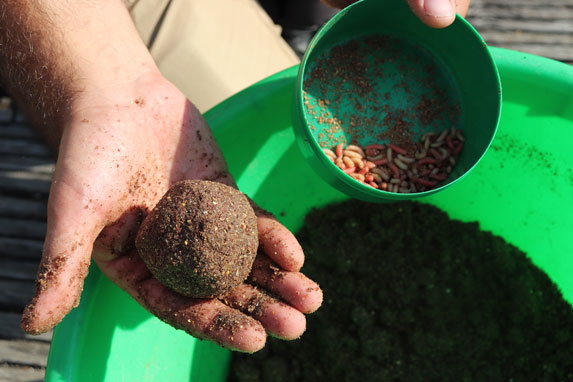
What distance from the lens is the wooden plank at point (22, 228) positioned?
2449 millimetres

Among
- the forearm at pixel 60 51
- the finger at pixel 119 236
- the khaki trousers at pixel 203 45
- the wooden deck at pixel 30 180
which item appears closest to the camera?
the finger at pixel 119 236

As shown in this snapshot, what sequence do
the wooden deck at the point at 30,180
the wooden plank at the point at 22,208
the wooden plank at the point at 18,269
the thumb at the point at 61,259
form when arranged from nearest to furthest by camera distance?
the thumb at the point at 61,259
the wooden deck at the point at 30,180
the wooden plank at the point at 18,269
the wooden plank at the point at 22,208

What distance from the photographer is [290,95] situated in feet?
5.75

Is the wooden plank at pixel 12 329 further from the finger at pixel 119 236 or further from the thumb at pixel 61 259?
the thumb at pixel 61 259

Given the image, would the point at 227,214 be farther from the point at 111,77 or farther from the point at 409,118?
the point at 409,118

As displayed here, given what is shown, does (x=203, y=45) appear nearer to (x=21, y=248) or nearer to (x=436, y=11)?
(x=436, y=11)

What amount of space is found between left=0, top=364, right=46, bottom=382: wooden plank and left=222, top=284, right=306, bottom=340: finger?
4.14 feet

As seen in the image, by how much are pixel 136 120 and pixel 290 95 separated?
54 cm

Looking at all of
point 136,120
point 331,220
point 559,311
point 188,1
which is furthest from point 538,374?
point 188,1

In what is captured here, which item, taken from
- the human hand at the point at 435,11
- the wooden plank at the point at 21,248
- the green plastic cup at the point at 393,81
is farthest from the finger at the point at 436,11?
the wooden plank at the point at 21,248

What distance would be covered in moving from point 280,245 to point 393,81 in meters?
0.77

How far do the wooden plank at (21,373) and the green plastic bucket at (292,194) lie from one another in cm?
86

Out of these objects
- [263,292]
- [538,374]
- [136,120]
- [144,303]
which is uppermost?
[136,120]

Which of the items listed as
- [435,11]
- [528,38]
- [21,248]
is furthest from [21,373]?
[528,38]
